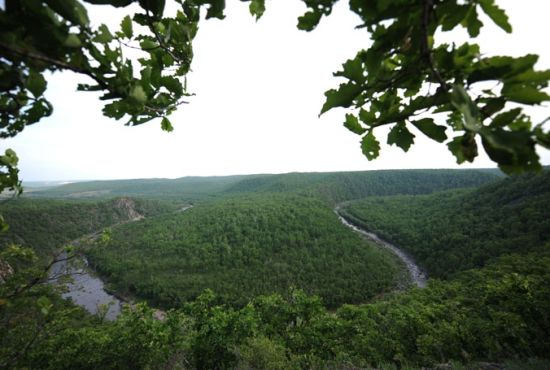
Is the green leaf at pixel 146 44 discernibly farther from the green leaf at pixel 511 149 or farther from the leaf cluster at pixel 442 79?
the green leaf at pixel 511 149

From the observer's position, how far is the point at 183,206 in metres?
113

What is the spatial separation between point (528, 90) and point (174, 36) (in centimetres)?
184

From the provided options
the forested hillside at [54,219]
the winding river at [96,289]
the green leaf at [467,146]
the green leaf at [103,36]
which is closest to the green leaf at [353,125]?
the green leaf at [467,146]

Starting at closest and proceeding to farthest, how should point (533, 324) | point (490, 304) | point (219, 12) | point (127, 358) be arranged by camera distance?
point (219, 12), point (533, 324), point (127, 358), point (490, 304)

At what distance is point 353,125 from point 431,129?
0.39m

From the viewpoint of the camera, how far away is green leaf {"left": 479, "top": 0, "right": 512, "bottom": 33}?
0.97m

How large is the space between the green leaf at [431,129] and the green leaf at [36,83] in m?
1.67

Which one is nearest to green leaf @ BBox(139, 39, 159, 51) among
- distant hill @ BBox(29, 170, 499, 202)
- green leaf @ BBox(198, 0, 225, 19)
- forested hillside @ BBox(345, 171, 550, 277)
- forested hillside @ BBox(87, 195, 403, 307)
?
green leaf @ BBox(198, 0, 225, 19)

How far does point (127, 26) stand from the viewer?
4.53 feet

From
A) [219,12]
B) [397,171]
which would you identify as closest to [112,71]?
[219,12]

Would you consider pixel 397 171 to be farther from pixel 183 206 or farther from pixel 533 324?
pixel 533 324

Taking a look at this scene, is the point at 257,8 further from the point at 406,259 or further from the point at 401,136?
the point at 406,259

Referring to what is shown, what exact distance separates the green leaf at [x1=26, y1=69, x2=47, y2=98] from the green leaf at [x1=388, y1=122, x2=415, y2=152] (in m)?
1.66

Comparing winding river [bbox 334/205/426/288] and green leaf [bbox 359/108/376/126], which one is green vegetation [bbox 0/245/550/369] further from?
winding river [bbox 334/205/426/288]
